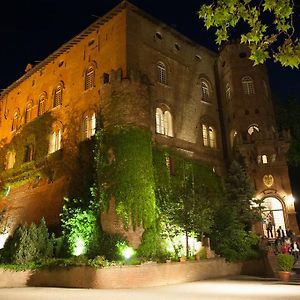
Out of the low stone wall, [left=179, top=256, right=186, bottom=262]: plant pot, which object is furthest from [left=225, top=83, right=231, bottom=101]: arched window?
[left=179, top=256, right=186, bottom=262]: plant pot

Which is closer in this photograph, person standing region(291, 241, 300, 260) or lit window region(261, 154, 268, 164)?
person standing region(291, 241, 300, 260)

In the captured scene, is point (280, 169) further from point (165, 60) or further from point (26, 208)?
point (26, 208)

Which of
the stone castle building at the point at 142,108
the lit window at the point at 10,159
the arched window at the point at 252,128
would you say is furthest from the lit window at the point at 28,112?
the arched window at the point at 252,128

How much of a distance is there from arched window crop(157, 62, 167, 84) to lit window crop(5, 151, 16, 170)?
1434 centimetres

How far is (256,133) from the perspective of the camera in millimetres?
25219

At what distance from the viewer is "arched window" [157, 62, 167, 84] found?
24.4 meters

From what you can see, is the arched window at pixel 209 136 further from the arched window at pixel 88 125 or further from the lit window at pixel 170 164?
the arched window at pixel 88 125

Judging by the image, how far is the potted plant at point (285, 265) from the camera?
15211 mm

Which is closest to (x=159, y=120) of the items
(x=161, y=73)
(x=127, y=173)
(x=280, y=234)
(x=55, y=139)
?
(x=161, y=73)

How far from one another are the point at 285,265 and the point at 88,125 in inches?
573

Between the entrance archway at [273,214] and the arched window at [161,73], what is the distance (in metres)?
10.9

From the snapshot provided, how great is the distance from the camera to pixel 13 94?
32.8m

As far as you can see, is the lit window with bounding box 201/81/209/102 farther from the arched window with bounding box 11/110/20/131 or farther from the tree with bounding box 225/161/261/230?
the arched window with bounding box 11/110/20/131

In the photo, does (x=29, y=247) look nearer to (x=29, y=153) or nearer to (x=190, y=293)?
(x=190, y=293)
